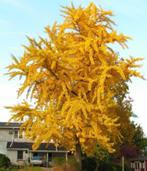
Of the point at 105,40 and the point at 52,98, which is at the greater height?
the point at 105,40

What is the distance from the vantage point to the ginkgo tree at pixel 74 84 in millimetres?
22094

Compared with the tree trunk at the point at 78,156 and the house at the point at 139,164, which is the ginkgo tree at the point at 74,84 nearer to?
the tree trunk at the point at 78,156

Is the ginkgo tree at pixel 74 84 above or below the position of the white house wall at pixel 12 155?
above

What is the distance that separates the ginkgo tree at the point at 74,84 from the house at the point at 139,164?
23.9 m

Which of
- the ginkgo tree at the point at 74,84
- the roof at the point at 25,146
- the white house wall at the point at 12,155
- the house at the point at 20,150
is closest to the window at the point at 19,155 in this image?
Result: the house at the point at 20,150

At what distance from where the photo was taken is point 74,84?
76.4 feet

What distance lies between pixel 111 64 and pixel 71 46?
6.92ft

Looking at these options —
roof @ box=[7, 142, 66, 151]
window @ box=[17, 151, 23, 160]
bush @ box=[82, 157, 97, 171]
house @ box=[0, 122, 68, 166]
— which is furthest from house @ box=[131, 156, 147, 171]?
window @ box=[17, 151, 23, 160]

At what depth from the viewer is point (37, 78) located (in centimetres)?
2248

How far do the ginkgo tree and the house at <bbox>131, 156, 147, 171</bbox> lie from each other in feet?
78.4

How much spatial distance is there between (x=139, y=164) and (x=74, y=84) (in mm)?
28003

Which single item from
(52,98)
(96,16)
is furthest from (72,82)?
(96,16)

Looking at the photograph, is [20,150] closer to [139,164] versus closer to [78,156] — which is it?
[139,164]

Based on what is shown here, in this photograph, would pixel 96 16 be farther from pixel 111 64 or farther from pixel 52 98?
pixel 52 98
